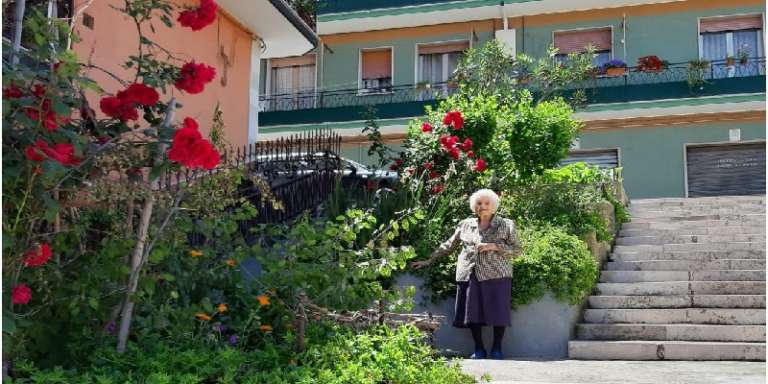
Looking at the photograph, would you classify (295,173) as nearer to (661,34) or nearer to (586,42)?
(586,42)

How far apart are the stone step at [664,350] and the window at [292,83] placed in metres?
16.4

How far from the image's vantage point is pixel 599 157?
21.6 m

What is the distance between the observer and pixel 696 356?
8141 millimetres

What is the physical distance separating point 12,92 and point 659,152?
18.9m

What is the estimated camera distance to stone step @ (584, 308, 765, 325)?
8.88 m

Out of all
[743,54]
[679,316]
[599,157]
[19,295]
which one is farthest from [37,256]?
[743,54]

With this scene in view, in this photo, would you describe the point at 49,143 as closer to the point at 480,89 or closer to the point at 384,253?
the point at 384,253

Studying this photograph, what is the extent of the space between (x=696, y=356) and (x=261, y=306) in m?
4.60

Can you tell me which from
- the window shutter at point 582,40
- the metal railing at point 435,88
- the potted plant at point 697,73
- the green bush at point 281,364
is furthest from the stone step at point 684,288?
the window shutter at point 582,40

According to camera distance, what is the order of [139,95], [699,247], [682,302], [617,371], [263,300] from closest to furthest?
[139,95] → [263,300] → [617,371] → [682,302] → [699,247]

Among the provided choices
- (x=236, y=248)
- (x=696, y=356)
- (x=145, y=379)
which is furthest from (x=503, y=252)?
(x=145, y=379)

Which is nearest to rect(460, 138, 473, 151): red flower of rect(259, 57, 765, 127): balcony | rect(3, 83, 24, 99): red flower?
rect(3, 83, 24, 99): red flower

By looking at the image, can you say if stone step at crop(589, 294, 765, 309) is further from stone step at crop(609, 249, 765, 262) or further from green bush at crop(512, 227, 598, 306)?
stone step at crop(609, 249, 765, 262)

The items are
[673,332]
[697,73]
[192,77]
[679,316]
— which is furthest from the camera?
[697,73]
